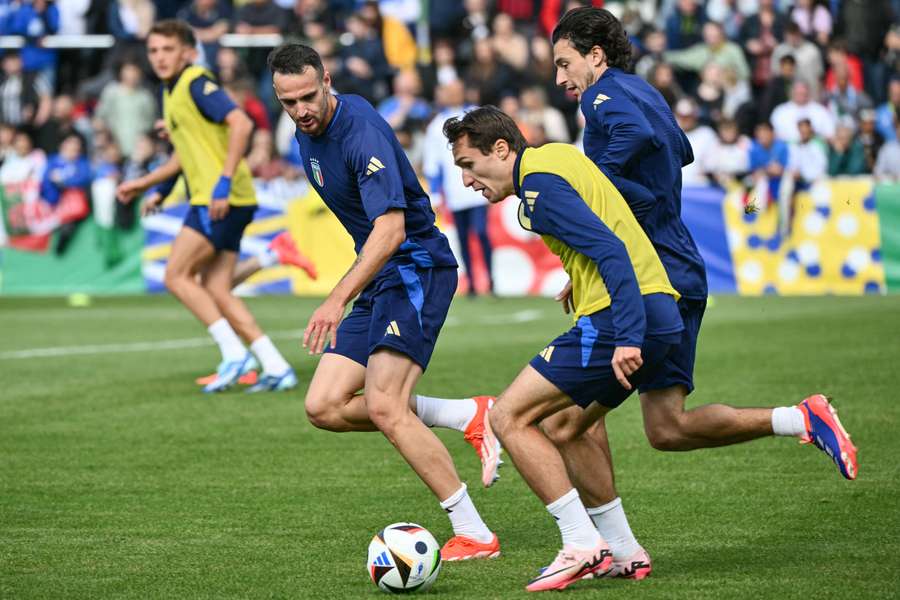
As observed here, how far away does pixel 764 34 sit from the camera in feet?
72.7

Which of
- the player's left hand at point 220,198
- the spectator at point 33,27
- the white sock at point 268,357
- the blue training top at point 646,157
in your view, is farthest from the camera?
the spectator at point 33,27

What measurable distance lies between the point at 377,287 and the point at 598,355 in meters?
1.60

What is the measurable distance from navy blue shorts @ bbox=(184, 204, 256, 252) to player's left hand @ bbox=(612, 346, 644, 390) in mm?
6388

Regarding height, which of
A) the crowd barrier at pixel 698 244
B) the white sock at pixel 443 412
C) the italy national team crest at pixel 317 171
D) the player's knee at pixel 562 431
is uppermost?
the italy national team crest at pixel 317 171

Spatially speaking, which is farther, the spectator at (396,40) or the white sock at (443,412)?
the spectator at (396,40)

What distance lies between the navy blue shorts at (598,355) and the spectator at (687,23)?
56.8ft

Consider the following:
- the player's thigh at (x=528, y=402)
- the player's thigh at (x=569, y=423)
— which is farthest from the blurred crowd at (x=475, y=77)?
the player's thigh at (x=528, y=402)

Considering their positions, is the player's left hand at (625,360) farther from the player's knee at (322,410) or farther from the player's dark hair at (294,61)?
the player's dark hair at (294,61)

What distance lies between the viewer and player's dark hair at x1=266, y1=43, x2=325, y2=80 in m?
6.62

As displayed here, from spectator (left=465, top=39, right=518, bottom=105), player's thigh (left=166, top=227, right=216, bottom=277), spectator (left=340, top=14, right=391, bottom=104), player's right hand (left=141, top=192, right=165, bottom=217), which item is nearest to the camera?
player's thigh (left=166, top=227, right=216, bottom=277)

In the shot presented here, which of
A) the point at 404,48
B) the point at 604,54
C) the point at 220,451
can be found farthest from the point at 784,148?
the point at 604,54

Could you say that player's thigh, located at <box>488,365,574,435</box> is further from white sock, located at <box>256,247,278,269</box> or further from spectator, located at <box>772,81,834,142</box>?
spectator, located at <box>772,81,834,142</box>

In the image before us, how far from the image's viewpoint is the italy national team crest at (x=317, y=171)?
6914 millimetres

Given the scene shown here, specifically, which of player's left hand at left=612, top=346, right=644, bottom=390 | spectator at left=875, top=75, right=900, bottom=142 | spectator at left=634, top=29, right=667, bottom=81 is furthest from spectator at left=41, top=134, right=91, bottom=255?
player's left hand at left=612, top=346, right=644, bottom=390
